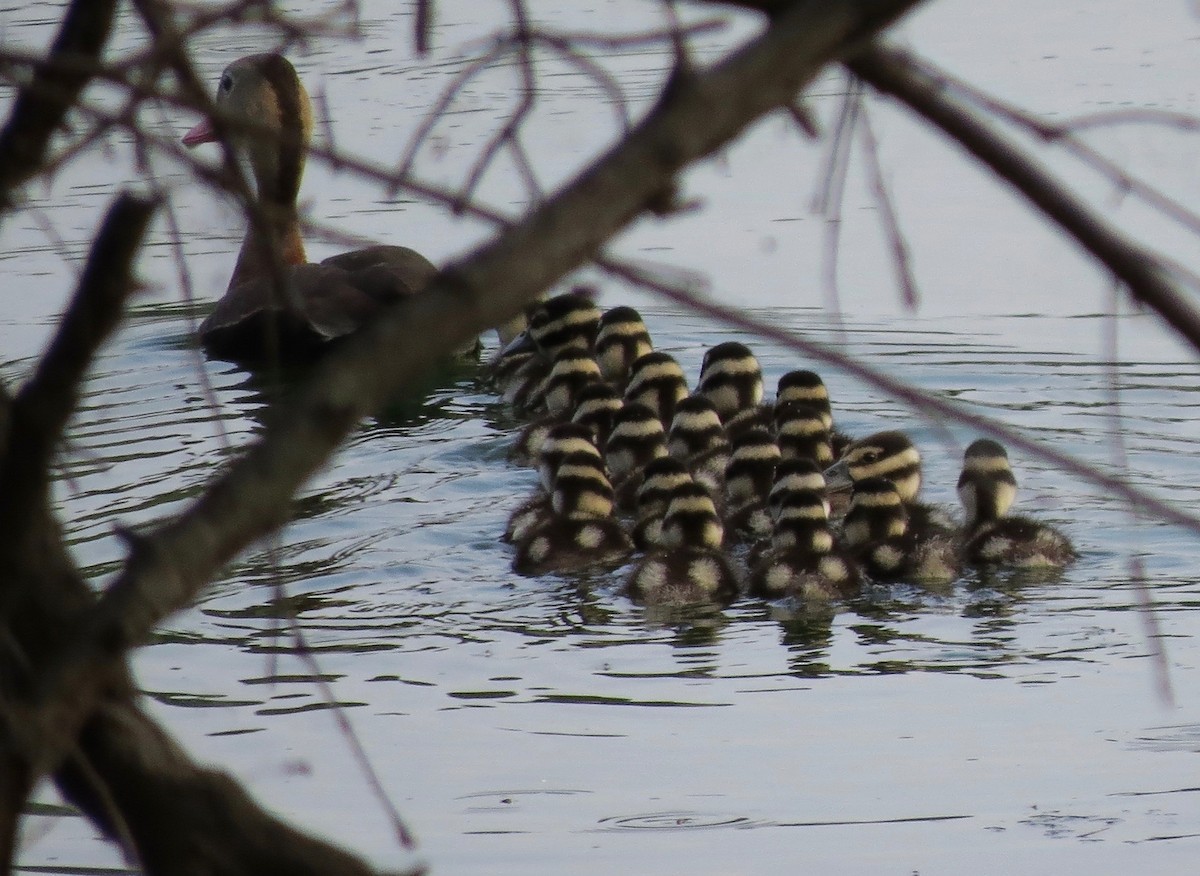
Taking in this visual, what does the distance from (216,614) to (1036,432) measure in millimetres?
2639

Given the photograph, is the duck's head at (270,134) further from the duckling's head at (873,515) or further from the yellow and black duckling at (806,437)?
the yellow and black duckling at (806,437)

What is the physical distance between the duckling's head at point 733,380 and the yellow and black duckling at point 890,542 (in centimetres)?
123

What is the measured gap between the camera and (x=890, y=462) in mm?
5543

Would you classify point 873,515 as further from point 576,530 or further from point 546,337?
point 546,337

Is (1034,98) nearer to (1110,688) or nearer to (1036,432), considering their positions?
(1036,432)

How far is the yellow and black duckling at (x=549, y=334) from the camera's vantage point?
7203 mm

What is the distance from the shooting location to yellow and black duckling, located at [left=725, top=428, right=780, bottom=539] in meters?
5.53

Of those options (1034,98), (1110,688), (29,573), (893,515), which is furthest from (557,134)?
(29,573)

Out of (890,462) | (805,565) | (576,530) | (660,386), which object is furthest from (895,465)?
(660,386)

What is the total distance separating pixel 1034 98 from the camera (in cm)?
899

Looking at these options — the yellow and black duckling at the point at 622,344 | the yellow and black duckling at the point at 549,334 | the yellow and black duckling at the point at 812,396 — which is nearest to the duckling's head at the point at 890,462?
the yellow and black duckling at the point at 812,396

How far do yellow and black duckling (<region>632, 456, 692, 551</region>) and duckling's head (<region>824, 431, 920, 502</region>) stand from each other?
1.63 feet

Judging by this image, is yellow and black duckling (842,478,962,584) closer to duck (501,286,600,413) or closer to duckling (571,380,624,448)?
duckling (571,380,624,448)

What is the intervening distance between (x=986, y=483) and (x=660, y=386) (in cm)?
155
